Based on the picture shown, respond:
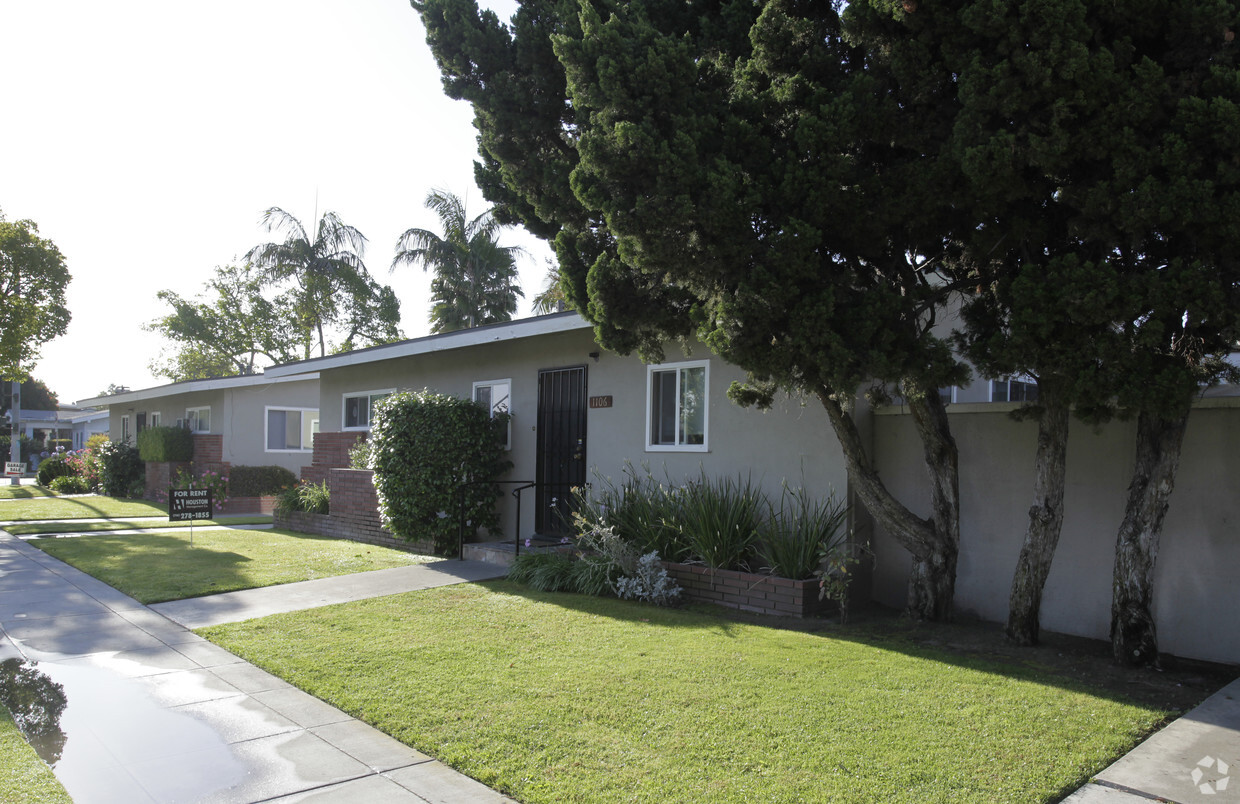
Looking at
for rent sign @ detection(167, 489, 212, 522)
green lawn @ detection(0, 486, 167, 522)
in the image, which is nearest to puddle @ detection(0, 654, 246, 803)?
for rent sign @ detection(167, 489, 212, 522)

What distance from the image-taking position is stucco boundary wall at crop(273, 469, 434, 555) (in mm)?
13396

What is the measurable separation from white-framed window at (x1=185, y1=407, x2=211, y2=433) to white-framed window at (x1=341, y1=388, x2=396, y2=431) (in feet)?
28.4

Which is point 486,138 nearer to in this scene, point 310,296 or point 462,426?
point 462,426

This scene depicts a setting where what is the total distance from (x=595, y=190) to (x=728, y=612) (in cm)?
421

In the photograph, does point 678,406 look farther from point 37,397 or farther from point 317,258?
point 37,397

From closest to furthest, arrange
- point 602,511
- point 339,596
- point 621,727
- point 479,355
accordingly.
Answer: point 621,727, point 339,596, point 602,511, point 479,355

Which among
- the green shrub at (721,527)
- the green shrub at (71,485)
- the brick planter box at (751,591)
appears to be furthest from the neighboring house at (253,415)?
the brick planter box at (751,591)

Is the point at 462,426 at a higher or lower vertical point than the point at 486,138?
lower

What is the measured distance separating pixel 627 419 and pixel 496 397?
296 centimetres

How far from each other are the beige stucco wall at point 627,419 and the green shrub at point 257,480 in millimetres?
8186

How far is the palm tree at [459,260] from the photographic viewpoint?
2802 centimetres

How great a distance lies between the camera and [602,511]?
10.2 m

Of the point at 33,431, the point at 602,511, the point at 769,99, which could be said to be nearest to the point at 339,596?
the point at 602,511

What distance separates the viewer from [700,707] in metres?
5.07
